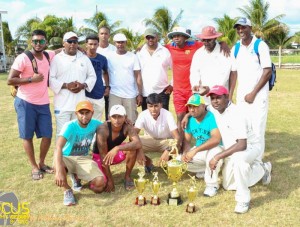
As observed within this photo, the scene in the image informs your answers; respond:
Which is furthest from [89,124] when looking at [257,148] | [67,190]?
[257,148]

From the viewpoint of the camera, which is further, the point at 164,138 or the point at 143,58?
the point at 143,58

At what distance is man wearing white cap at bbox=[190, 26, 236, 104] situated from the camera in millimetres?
5262

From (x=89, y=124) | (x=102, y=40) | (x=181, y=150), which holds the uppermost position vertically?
(x=102, y=40)

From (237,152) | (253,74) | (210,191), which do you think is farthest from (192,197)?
(253,74)

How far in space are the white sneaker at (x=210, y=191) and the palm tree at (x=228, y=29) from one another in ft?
100

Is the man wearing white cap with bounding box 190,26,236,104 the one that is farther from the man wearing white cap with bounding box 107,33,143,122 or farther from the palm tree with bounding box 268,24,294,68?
the palm tree with bounding box 268,24,294,68

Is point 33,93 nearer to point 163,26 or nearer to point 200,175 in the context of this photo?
point 200,175

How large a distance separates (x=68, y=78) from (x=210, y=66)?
2.15m

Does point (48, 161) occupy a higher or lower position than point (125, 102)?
lower

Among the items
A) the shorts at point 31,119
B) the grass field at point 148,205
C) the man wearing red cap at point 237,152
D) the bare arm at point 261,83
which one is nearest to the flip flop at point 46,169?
the grass field at point 148,205

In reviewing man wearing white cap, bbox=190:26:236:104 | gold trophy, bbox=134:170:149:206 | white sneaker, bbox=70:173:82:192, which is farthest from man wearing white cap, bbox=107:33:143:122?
gold trophy, bbox=134:170:149:206

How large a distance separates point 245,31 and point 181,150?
6.31 ft

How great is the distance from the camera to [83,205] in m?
4.25

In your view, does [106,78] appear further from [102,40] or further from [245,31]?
[245,31]
